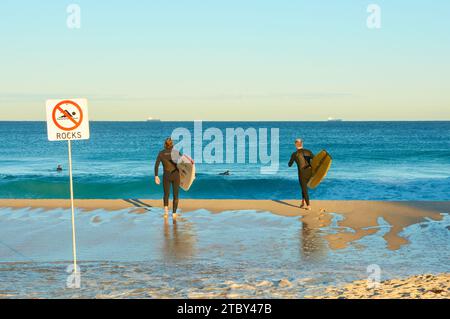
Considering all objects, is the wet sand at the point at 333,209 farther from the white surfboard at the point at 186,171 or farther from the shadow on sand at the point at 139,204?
the white surfboard at the point at 186,171

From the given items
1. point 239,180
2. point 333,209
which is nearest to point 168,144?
point 333,209

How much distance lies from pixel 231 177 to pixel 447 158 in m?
30.1

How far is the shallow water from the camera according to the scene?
25.4 ft

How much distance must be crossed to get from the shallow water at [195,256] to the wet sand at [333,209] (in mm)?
315

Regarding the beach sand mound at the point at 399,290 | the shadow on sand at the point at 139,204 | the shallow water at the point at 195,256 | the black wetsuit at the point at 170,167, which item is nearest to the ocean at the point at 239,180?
the shadow on sand at the point at 139,204

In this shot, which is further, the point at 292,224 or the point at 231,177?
the point at 231,177

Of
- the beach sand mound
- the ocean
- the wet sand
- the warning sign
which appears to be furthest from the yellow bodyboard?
the ocean

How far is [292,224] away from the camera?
44.9 ft

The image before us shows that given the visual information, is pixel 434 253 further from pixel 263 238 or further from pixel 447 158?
pixel 447 158

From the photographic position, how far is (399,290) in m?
7.34

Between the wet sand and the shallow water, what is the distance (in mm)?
315

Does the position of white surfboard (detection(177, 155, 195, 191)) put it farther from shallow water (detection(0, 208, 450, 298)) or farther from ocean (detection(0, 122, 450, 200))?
ocean (detection(0, 122, 450, 200))

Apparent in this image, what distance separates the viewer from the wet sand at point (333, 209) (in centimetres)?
1310

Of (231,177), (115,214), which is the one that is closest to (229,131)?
(231,177)
